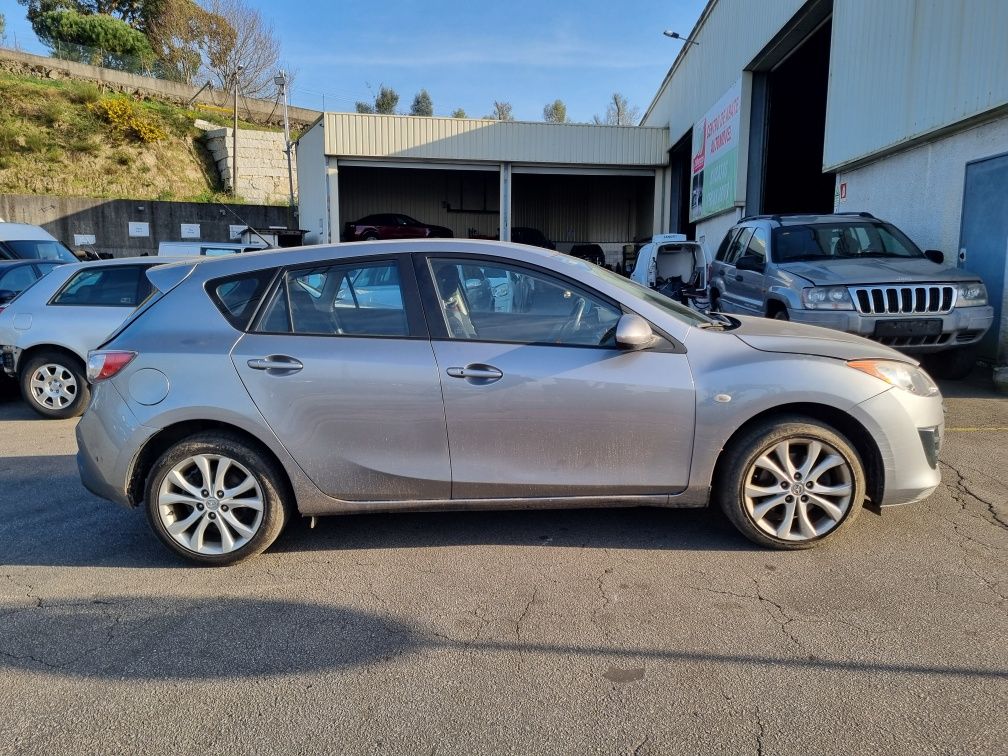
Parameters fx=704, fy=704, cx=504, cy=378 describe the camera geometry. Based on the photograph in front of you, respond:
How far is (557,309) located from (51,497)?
387cm

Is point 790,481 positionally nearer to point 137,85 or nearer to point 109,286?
point 109,286

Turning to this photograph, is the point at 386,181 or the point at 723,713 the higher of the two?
the point at 386,181

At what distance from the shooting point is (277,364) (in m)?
3.65

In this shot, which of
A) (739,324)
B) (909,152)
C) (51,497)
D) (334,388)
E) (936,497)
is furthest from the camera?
(909,152)

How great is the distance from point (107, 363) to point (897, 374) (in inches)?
166

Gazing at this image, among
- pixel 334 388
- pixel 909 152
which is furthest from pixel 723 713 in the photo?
pixel 909 152

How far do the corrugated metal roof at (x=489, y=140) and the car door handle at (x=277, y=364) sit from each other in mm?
21813

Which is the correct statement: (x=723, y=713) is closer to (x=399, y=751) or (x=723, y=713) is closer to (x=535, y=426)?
(x=399, y=751)

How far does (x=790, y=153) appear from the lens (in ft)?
62.2

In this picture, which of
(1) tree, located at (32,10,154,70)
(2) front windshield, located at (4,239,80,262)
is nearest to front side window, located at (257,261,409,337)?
(2) front windshield, located at (4,239,80,262)

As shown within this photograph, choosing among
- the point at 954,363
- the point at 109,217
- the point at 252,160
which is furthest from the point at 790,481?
the point at 252,160

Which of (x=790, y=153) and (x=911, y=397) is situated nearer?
(x=911, y=397)

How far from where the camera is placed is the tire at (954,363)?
25.9 feet

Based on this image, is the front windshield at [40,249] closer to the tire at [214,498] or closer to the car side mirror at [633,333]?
the tire at [214,498]
